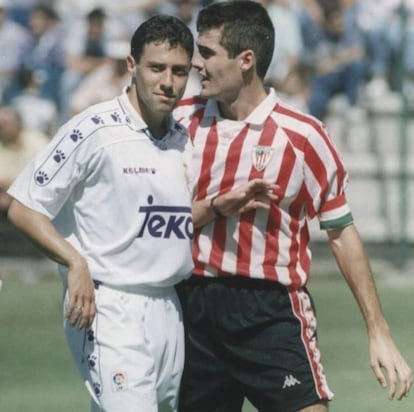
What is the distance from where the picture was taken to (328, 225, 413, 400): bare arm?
5.97 metres

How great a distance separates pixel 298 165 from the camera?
20.0ft

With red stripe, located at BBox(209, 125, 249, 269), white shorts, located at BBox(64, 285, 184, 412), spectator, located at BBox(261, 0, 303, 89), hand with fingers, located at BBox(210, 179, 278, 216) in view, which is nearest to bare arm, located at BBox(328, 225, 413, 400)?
hand with fingers, located at BBox(210, 179, 278, 216)

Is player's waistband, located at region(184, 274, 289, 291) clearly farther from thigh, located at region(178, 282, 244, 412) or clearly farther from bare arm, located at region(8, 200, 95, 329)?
bare arm, located at region(8, 200, 95, 329)

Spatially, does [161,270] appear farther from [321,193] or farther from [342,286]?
[342,286]

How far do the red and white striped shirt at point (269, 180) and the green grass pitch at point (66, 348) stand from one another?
298 cm

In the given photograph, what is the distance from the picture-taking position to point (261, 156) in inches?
241

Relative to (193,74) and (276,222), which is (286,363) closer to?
(276,222)

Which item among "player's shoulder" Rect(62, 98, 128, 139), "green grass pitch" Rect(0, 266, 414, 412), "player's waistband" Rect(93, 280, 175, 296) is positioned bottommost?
"green grass pitch" Rect(0, 266, 414, 412)

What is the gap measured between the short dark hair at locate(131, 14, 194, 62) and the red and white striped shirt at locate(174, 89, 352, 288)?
533 mm

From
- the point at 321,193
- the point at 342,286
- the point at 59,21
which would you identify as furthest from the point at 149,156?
the point at 59,21

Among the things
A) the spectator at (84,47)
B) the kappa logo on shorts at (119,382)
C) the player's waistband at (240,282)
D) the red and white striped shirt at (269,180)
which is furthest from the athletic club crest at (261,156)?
the spectator at (84,47)

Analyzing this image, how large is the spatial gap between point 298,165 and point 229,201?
14.0 inches

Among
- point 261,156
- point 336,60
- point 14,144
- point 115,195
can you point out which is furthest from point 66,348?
point 336,60

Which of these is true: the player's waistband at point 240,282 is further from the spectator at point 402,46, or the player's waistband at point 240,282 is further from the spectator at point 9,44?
the spectator at point 402,46
